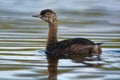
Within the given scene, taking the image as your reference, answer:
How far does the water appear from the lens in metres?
13.7

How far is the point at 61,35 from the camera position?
20000 millimetres

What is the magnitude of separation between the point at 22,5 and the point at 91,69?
15.3 m

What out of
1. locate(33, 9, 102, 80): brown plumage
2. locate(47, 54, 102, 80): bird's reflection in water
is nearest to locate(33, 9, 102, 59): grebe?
locate(33, 9, 102, 80): brown plumage

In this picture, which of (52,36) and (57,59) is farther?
(52,36)

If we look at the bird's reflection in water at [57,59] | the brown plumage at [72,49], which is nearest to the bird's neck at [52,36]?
the brown plumage at [72,49]

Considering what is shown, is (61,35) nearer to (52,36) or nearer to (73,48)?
(52,36)

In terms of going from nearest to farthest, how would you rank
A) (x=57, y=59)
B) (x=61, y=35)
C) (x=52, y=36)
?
(x=57, y=59) → (x=52, y=36) → (x=61, y=35)

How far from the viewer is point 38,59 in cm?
1566

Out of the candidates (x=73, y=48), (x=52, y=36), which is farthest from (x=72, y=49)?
(x=52, y=36)

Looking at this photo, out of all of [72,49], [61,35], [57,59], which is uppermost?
[61,35]

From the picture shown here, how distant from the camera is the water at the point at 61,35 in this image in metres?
13.7

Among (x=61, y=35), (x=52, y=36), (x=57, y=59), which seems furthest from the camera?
(x=61, y=35)

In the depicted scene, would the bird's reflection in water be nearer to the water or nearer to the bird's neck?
the water

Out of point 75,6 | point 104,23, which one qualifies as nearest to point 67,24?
point 104,23
